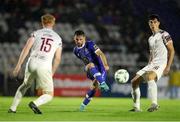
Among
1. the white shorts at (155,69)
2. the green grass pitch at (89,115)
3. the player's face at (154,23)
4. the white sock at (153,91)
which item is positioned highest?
the player's face at (154,23)

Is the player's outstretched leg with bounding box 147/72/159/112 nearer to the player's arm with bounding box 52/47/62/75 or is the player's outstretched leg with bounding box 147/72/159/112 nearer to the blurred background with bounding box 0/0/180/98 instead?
the player's arm with bounding box 52/47/62/75

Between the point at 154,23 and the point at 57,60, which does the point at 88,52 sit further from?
the point at 57,60

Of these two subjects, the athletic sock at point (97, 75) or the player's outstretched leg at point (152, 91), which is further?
the athletic sock at point (97, 75)

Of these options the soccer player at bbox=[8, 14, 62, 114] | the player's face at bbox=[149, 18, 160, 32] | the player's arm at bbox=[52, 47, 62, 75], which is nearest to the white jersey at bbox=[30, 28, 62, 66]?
the soccer player at bbox=[8, 14, 62, 114]

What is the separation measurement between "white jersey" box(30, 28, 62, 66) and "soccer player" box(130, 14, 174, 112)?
2491 millimetres

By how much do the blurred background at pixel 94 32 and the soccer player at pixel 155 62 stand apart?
452 inches

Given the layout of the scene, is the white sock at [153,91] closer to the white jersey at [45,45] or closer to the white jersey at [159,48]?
the white jersey at [159,48]

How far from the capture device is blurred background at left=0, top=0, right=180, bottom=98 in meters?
25.4

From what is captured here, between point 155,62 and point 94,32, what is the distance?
14870 mm

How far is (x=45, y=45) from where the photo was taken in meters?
12.1

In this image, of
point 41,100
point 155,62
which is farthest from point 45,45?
point 155,62

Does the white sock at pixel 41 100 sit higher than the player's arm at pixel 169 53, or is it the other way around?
the player's arm at pixel 169 53

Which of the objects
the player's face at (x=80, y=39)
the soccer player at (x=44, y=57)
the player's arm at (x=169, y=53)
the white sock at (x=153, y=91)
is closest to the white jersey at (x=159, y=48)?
the player's arm at (x=169, y=53)

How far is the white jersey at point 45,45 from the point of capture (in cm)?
1207
